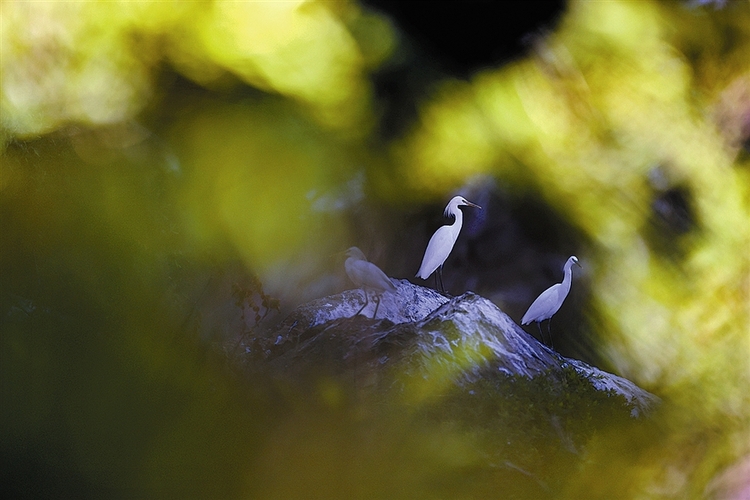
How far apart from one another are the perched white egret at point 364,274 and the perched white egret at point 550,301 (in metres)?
0.41

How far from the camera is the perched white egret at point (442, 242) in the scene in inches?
72.4

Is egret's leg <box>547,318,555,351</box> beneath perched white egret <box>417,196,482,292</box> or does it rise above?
beneath

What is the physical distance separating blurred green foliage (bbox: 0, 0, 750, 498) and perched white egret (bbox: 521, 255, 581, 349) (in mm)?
88

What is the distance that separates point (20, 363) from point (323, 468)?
0.81 metres

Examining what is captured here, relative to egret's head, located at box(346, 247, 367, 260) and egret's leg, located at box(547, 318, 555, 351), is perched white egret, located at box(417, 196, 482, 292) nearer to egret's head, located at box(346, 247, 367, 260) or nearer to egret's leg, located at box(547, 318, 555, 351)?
egret's head, located at box(346, 247, 367, 260)

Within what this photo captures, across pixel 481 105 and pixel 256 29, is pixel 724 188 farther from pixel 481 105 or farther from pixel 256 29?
pixel 256 29

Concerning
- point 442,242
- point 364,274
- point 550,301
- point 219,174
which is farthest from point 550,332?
point 219,174

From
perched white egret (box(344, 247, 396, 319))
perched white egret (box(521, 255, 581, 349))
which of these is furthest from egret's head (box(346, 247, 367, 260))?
perched white egret (box(521, 255, 581, 349))

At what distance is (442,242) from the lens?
1853mm

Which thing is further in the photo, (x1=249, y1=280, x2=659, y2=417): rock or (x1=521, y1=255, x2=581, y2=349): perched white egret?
(x1=521, y1=255, x2=581, y2=349): perched white egret

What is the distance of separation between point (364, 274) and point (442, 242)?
0.77 feet

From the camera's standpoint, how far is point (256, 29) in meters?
1.76

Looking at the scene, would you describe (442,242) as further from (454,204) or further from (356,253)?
(356,253)

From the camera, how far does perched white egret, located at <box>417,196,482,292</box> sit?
184 cm
